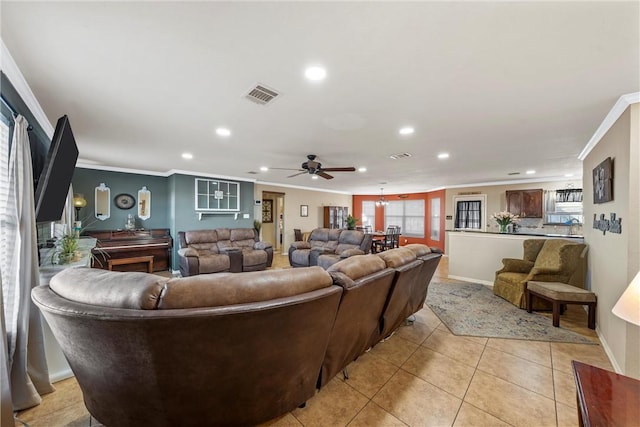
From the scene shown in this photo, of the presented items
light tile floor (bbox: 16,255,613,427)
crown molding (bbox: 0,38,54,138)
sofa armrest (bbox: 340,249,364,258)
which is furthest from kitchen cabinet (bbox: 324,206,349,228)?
crown molding (bbox: 0,38,54,138)

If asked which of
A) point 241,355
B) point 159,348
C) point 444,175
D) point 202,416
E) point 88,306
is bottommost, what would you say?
point 202,416

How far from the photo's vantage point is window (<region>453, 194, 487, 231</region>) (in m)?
7.50

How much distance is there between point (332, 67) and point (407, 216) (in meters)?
9.39

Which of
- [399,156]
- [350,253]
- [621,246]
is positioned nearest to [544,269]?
[621,246]

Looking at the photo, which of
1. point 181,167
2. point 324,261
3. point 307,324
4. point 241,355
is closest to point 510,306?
point 324,261

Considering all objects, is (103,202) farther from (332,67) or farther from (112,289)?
(332,67)

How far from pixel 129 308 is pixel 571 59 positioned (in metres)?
2.87

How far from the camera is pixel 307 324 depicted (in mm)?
1345

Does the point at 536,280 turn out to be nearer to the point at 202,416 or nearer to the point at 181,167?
the point at 202,416

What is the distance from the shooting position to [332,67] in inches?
65.2

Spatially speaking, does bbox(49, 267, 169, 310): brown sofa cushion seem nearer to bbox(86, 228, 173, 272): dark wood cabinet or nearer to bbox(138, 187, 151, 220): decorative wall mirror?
bbox(86, 228, 173, 272): dark wood cabinet

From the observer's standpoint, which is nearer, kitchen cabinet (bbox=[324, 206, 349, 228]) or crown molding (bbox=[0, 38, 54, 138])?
crown molding (bbox=[0, 38, 54, 138])

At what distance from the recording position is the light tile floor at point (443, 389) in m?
1.60

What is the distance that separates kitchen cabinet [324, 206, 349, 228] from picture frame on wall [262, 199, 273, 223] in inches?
86.5
